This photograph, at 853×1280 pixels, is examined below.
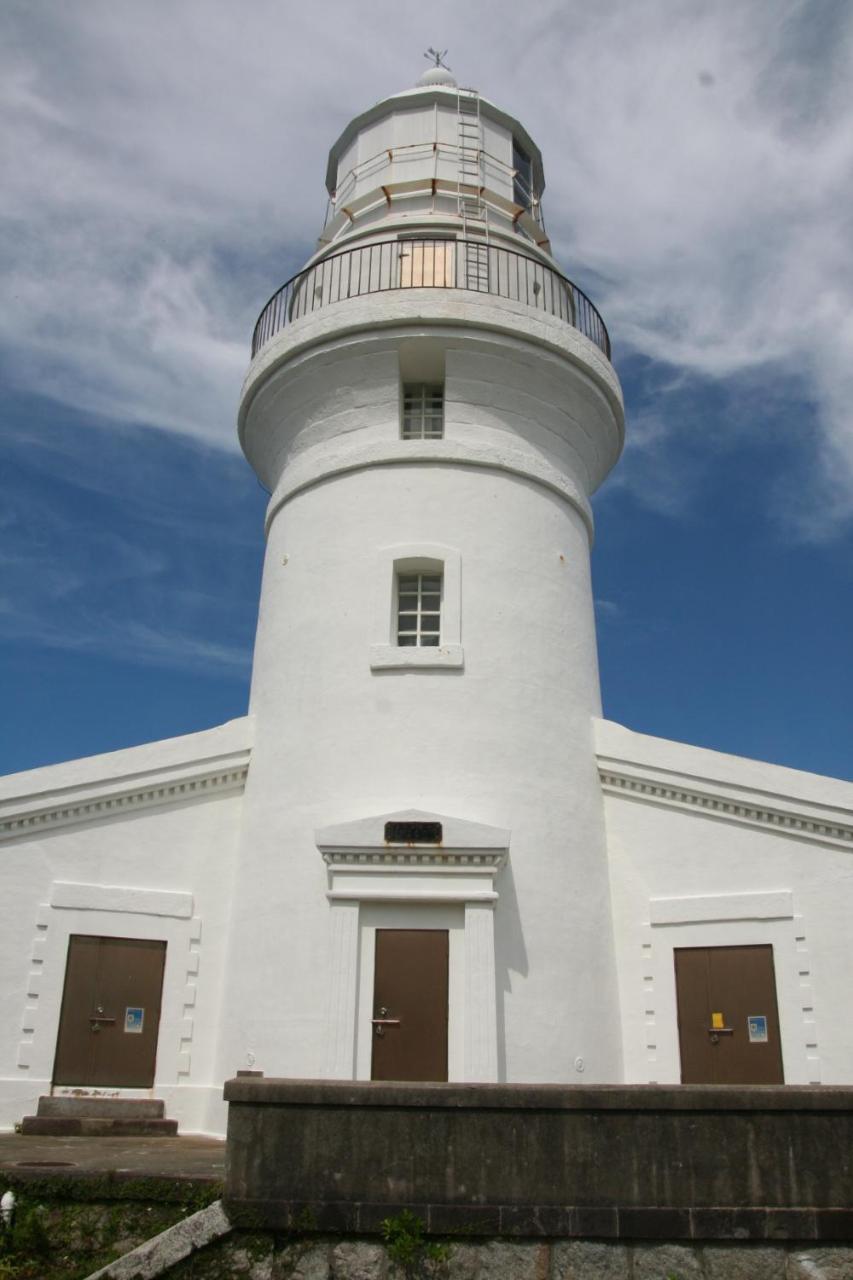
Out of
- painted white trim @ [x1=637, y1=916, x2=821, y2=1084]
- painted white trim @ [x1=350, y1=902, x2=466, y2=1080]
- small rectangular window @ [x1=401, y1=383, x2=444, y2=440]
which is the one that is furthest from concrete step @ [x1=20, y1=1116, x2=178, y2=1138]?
small rectangular window @ [x1=401, y1=383, x2=444, y2=440]

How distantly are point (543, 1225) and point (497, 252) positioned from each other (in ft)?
44.3

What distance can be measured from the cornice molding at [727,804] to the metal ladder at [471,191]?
706 centimetres

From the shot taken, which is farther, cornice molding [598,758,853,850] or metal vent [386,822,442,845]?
cornice molding [598,758,853,850]

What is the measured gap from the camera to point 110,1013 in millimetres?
12844

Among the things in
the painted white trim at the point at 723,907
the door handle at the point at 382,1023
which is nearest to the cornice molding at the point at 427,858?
the door handle at the point at 382,1023

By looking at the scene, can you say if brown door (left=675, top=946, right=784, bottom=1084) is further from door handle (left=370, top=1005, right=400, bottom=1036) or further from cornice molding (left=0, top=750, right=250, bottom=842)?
cornice molding (left=0, top=750, right=250, bottom=842)

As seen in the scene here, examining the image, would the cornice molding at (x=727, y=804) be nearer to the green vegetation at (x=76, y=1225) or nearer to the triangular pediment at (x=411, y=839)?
the triangular pediment at (x=411, y=839)

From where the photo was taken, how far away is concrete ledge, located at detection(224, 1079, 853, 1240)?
21.7 feet

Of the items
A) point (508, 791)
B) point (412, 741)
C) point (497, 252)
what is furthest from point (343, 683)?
point (497, 252)

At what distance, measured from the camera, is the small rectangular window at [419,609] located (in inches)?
555

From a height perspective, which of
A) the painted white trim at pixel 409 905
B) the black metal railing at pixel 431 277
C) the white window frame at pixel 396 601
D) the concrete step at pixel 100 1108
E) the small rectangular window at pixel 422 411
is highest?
the black metal railing at pixel 431 277

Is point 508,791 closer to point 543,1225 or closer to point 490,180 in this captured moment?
point 543,1225

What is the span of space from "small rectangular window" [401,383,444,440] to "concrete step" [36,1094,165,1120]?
9.23 meters

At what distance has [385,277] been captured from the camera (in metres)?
15.9
